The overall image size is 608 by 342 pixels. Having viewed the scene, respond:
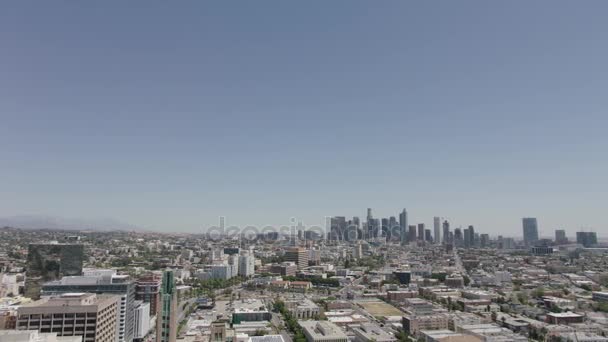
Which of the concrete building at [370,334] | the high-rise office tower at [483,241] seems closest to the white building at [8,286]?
the concrete building at [370,334]

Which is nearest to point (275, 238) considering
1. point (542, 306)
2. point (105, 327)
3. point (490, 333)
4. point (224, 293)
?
point (224, 293)

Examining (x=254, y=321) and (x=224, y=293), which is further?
(x=224, y=293)

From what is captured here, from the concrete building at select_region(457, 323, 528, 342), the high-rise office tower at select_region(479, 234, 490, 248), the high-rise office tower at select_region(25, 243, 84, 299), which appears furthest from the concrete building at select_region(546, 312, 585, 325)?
the high-rise office tower at select_region(479, 234, 490, 248)

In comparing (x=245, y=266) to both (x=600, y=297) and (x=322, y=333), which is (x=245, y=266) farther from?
(x=600, y=297)

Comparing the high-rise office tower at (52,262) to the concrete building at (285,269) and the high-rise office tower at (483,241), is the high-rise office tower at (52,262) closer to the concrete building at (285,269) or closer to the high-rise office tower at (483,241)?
the concrete building at (285,269)

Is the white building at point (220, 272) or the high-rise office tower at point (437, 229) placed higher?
the high-rise office tower at point (437, 229)

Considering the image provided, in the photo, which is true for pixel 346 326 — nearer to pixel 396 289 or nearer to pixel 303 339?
pixel 303 339
